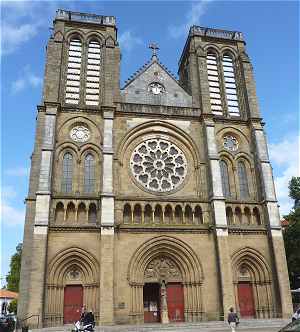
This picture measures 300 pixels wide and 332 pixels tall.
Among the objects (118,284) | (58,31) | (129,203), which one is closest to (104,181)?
(129,203)

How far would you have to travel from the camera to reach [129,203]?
21891mm

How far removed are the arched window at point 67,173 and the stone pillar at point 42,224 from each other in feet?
4.08

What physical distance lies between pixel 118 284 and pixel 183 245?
444 centimetres

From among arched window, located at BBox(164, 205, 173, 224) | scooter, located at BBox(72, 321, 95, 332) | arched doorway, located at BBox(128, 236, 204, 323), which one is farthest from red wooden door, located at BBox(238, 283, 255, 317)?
scooter, located at BBox(72, 321, 95, 332)

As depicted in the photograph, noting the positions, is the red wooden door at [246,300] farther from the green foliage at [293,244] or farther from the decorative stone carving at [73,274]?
the decorative stone carving at [73,274]

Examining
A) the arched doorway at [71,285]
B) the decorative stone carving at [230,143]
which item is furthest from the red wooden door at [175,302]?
the decorative stone carving at [230,143]

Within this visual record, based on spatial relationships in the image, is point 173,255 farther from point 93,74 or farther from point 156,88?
point 93,74

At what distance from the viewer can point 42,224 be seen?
19.7 m

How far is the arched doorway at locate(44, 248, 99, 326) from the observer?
19.3 meters

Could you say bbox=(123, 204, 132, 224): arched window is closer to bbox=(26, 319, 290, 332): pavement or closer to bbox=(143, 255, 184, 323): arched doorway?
bbox=(143, 255, 184, 323): arched doorway

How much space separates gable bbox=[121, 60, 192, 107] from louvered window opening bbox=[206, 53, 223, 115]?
1756mm

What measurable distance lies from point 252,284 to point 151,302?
628 cm

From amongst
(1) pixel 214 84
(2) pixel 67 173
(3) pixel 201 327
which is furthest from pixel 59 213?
(1) pixel 214 84

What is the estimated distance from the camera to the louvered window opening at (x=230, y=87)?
88.4ft
